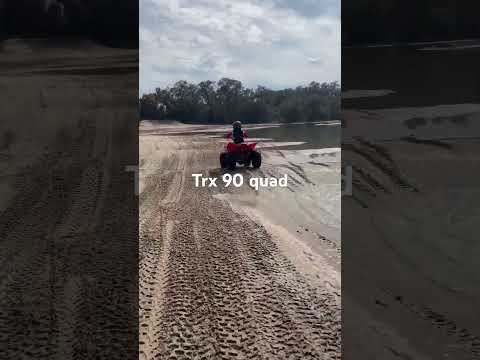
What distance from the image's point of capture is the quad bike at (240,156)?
144 inches

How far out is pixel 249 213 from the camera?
3076mm

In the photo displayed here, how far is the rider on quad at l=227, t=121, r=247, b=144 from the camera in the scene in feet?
11.8

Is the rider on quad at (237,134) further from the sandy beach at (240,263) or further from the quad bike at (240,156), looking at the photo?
the sandy beach at (240,263)

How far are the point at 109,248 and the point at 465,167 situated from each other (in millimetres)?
3000

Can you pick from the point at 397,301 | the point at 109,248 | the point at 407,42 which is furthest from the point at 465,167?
the point at 109,248

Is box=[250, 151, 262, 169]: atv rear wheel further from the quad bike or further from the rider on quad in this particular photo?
the rider on quad

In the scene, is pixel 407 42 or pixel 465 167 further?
pixel 407 42

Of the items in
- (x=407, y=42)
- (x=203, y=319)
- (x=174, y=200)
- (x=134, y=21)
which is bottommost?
(x=203, y=319)

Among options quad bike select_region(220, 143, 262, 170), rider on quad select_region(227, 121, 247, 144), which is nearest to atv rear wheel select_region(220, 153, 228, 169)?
quad bike select_region(220, 143, 262, 170)

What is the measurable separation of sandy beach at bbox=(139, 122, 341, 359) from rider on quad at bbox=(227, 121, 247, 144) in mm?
214

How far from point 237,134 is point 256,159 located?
0.30m

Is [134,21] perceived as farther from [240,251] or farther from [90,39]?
[240,251]

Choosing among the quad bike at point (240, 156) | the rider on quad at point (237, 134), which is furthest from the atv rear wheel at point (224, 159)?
the rider on quad at point (237, 134)

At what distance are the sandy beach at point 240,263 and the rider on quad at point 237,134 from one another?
21 centimetres
